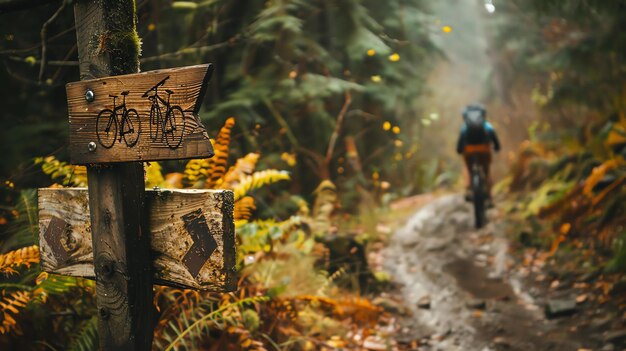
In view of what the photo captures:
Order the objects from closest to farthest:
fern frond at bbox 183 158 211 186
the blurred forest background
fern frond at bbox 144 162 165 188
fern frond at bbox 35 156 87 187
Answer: fern frond at bbox 35 156 87 187 → the blurred forest background → fern frond at bbox 144 162 165 188 → fern frond at bbox 183 158 211 186

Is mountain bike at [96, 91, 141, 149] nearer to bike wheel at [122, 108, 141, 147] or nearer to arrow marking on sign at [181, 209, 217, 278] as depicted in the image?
bike wheel at [122, 108, 141, 147]

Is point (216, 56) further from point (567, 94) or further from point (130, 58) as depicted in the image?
point (567, 94)

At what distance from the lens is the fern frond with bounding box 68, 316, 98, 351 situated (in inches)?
138

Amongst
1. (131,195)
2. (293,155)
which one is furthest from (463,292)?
(131,195)

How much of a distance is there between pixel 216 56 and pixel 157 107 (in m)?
6.00

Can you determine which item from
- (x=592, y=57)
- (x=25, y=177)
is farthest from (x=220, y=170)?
(x=592, y=57)

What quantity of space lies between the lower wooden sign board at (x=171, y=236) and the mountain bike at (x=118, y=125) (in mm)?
286

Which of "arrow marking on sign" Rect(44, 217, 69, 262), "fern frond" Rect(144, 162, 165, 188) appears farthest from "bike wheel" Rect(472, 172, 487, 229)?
"arrow marking on sign" Rect(44, 217, 69, 262)

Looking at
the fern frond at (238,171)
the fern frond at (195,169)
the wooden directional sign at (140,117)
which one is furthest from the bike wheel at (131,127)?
the fern frond at (238,171)

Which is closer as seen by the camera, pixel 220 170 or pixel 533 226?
pixel 220 170

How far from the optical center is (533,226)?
8555 mm

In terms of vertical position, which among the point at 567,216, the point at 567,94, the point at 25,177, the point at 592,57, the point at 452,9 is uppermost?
the point at 452,9

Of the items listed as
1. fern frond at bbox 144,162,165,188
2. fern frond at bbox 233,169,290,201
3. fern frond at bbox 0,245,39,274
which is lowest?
fern frond at bbox 0,245,39,274

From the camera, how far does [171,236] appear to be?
2295mm
